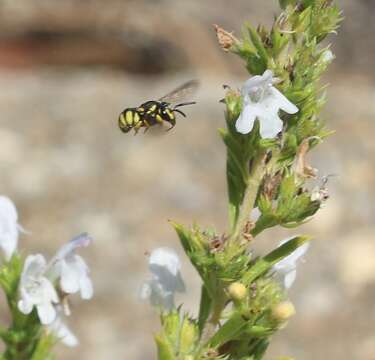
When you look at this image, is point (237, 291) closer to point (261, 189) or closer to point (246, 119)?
point (261, 189)

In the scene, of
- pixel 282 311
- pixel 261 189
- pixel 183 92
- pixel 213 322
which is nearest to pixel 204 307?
pixel 213 322

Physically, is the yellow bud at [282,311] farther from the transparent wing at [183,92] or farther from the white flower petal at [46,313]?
the transparent wing at [183,92]

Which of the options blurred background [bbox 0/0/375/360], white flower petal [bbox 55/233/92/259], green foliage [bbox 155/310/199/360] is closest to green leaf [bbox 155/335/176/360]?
green foliage [bbox 155/310/199/360]

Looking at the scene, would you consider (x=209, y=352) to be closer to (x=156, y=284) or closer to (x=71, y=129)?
(x=156, y=284)

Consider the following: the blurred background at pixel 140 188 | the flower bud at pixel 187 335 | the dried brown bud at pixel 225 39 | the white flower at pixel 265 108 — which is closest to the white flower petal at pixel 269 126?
the white flower at pixel 265 108

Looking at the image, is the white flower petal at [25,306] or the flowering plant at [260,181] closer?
the flowering plant at [260,181]

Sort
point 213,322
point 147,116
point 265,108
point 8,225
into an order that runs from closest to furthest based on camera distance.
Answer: point 265,108 → point 213,322 → point 147,116 → point 8,225
